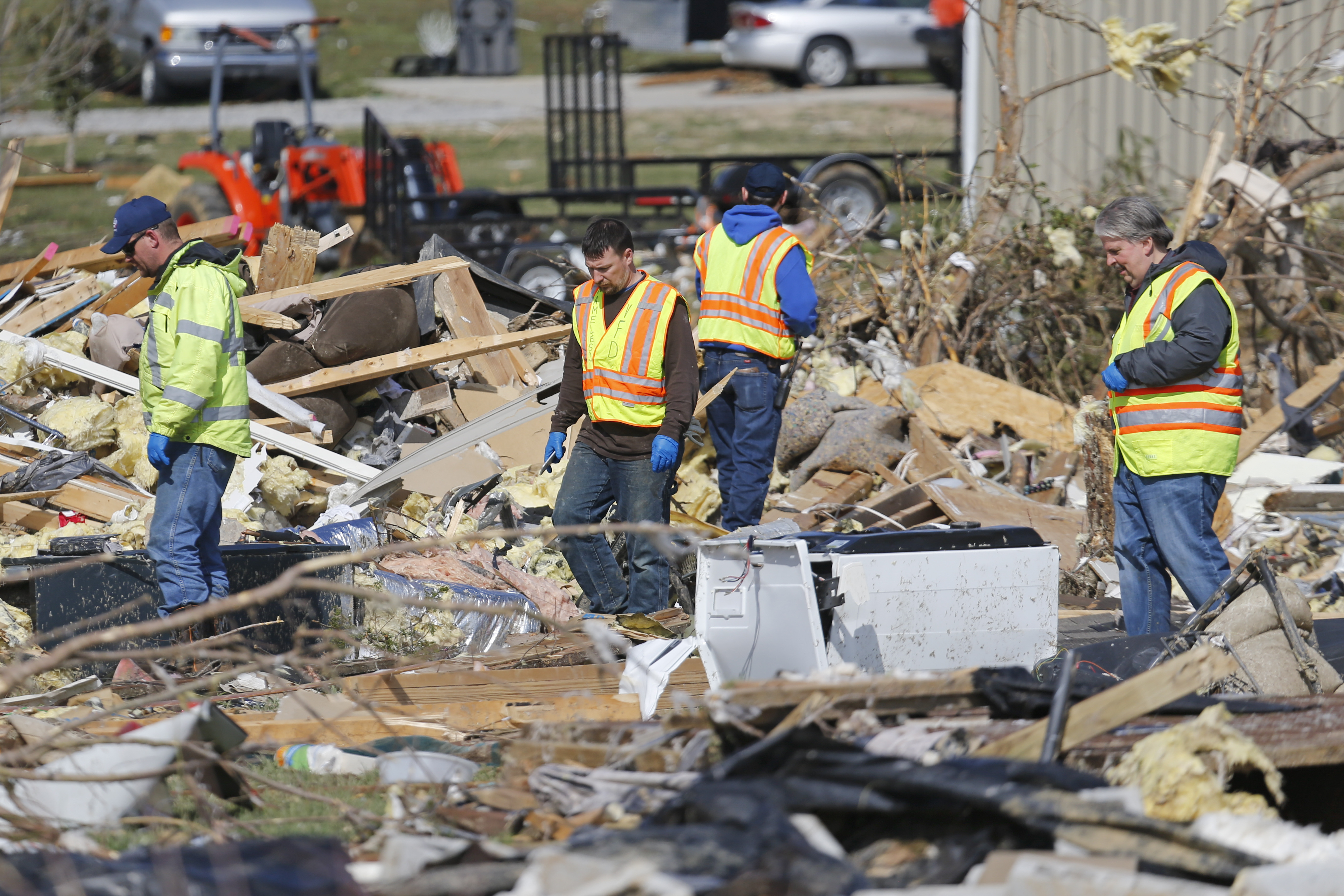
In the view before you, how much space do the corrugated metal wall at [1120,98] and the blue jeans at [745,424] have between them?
4582 mm

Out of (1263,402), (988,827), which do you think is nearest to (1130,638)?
(988,827)

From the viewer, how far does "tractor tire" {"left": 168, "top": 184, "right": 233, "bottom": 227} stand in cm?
1141

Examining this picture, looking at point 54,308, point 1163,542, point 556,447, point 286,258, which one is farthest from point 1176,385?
point 54,308

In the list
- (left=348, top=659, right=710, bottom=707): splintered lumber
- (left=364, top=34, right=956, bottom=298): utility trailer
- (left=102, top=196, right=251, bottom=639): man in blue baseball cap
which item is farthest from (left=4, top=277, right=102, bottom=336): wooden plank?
(left=348, top=659, right=710, bottom=707): splintered lumber

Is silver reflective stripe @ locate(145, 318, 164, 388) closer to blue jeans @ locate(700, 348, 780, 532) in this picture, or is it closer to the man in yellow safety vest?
the man in yellow safety vest

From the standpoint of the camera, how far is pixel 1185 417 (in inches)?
178

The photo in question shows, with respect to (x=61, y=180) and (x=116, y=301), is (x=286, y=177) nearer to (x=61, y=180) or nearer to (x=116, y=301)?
(x=61, y=180)

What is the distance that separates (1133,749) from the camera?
327 cm

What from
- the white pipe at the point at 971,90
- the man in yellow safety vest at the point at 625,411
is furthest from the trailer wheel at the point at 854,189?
the man in yellow safety vest at the point at 625,411

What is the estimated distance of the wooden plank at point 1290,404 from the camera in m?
7.63

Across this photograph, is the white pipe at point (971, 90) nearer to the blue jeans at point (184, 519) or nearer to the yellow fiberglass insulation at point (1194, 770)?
the blue jeans at point (184, 519)

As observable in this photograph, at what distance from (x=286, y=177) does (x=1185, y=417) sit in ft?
29.8

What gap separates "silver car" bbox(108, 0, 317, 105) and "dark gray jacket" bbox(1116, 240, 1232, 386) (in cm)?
1413

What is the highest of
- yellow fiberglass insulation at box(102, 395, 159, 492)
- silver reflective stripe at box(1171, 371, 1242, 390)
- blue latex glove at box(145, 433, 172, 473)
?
silver reflective stripe at box(1171, 371, 1242, 390)
